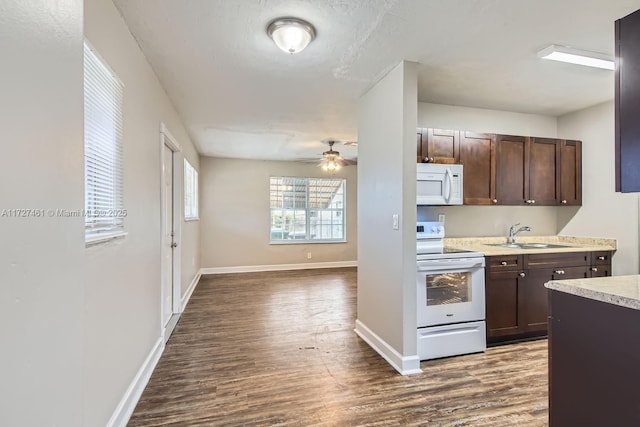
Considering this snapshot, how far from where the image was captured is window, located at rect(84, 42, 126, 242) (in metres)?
1.49

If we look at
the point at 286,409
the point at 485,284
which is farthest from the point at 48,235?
the point at 485,284

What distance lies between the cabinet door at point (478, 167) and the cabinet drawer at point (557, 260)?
0.67 m

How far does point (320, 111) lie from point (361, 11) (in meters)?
1.88

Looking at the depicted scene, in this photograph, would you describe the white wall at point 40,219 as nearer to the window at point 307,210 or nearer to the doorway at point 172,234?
the doorway at point 172,234

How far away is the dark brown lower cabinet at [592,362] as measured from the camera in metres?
1.21

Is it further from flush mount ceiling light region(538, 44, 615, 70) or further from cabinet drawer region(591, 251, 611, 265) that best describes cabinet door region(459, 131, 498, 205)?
cabinet drawer region(591, 251, 611, 265)

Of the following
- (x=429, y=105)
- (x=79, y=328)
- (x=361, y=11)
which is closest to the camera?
(x=79, y=328)

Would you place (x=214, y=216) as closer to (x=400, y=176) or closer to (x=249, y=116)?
(x=249, y=116)

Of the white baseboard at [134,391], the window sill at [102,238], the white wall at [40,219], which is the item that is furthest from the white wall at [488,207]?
the white wall at [40,219]

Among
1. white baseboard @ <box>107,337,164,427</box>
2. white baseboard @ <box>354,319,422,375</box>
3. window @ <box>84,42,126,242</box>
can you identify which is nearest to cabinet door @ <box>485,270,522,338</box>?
white baseboard @ <box>354,319,422,375</box>

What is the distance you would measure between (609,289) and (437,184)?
1757mm

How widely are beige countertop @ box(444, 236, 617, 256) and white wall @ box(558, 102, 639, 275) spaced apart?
78 mm

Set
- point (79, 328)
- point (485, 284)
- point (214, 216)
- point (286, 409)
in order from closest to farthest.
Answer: point (79, 328)
point (286, 409)
point (485, 284)
point (214, 216)

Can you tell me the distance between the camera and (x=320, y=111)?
372 cm
